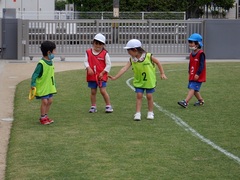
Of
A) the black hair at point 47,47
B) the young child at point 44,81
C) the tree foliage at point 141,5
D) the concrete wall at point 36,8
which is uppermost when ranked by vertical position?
the tree foliage at point 141,5

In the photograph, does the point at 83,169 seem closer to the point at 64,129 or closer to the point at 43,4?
the point at 64,129

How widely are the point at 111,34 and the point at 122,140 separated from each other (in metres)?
17.5

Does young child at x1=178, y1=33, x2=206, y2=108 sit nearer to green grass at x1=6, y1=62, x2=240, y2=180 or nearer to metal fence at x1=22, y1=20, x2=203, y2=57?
green grass at x1=6, y1=62, x2=240, y2=180

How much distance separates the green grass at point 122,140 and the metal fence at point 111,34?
1137 cm

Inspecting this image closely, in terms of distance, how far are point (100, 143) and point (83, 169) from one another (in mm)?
1543

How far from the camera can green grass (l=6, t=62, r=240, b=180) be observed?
316 inches

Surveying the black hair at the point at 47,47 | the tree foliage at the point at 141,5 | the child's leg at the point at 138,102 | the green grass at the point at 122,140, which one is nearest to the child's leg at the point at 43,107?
the green grass at the point at 122,140

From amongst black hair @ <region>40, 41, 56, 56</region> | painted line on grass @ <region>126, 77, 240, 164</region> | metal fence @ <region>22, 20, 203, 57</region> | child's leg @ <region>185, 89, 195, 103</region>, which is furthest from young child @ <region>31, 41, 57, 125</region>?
metal fence @ <region>22, 20, 203, 57</region>

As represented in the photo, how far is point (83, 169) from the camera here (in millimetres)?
8102

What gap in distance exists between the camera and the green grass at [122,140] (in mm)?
8031

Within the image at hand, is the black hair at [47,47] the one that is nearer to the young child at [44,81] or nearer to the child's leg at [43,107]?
the young child at [44,81]

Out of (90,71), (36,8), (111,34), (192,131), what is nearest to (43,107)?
(90,71)

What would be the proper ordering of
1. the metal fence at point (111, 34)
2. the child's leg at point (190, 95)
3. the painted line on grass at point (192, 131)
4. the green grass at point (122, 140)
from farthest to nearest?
the metal fence at point (111, 34) < the child's leg at point (190, 95) < the painted line on grass at point (192, 131) < the green grass at point (122, 140)

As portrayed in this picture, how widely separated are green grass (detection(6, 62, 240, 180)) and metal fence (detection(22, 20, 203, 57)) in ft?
37.3
